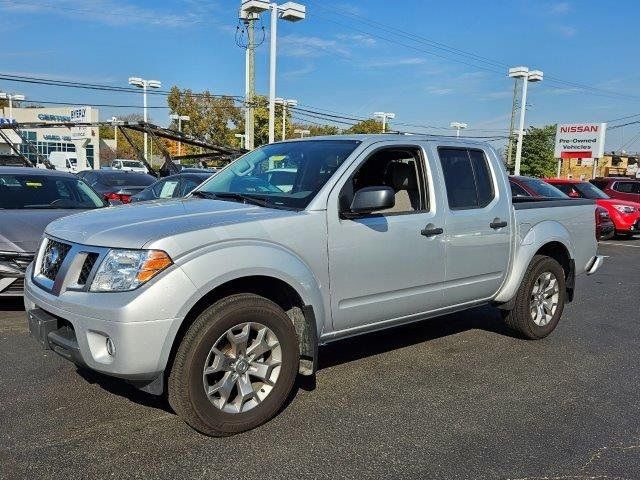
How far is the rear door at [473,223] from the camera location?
4.65 m

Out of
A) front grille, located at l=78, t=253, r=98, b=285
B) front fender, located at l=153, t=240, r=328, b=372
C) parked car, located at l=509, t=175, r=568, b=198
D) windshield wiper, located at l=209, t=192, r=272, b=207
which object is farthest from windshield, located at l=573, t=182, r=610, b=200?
front grille, located at l=78, t=253, r=98, b=285

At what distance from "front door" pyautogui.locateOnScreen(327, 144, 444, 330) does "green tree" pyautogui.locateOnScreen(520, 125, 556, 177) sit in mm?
56768

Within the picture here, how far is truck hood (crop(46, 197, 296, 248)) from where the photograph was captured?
3.24 meters

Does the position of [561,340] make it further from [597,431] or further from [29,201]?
[29,201]

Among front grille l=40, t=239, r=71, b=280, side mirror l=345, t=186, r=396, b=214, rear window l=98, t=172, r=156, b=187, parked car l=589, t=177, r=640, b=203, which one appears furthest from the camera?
parked car l=589, t=177, r=640, b=203

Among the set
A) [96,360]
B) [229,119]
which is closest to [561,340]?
[96,360]

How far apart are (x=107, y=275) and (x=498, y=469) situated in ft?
7.78

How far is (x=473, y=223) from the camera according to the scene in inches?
187

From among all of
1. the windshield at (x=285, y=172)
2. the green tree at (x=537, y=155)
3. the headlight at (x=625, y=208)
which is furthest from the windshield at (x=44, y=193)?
the green tree at (x=537, y=155)

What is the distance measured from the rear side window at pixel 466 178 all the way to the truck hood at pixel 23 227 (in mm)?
4080

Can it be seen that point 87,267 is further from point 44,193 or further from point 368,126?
point 368,126

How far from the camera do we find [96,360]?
317cm

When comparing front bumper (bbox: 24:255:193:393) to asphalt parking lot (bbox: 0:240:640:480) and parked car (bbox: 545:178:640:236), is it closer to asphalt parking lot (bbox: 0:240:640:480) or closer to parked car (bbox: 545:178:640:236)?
asphalt parking lot (bbox: 0:240:640:480)

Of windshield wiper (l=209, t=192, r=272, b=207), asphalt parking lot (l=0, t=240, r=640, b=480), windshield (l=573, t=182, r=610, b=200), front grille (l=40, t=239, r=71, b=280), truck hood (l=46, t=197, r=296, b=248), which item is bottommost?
asphalt parking lot (l=0, t=240, r=640, b=480)
